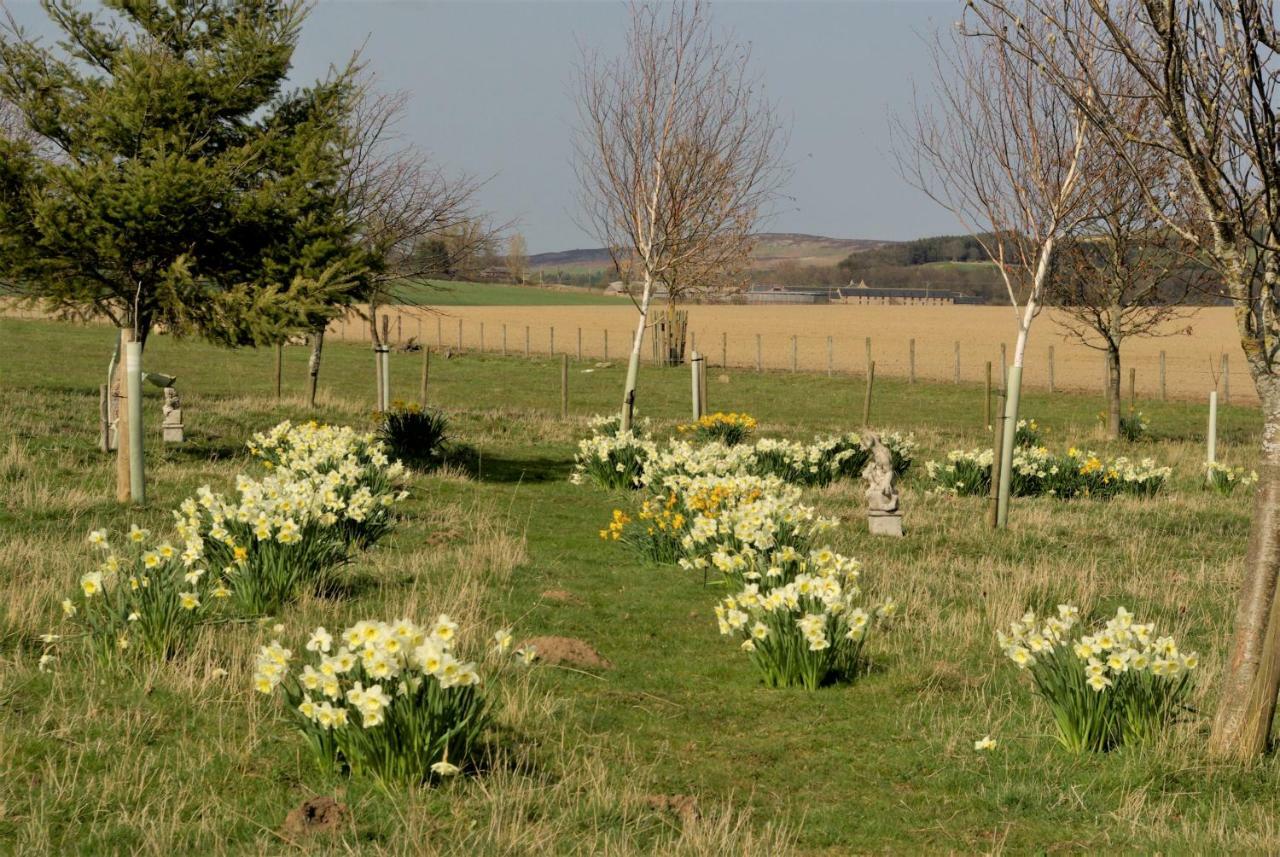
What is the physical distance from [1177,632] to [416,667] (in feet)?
Result: 16.9

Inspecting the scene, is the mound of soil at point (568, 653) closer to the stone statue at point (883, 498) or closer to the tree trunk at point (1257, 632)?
the tree trunk at point (1257, 632)

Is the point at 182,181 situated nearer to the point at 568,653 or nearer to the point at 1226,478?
the point at 568,653

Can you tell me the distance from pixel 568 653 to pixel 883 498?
17.7ft

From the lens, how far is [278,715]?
599 cm

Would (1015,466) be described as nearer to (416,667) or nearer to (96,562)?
(96,562)

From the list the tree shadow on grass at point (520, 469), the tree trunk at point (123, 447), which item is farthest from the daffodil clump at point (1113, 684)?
the tree shadow on grass at point (520, 469)

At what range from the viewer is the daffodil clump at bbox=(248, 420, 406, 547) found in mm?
10055

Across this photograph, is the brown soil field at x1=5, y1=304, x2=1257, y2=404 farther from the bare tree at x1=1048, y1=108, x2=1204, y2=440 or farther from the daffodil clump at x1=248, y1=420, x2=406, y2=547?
the daffodil clump at x1=248, y1=420, x2=406, y2=547

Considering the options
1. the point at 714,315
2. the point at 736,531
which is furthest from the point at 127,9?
the point at 714,315

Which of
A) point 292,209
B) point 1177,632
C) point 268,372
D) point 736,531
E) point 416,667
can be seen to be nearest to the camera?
point 416,667

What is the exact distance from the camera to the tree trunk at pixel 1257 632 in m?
5.54

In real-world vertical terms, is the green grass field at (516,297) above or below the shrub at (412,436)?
above

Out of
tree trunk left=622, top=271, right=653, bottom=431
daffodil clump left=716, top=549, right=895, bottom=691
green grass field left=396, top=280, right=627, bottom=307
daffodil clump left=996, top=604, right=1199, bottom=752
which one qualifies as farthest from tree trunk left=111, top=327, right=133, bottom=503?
green grass field left=396, top=280, right=627, bottom=307

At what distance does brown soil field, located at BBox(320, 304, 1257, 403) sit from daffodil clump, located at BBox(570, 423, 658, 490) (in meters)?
13.5
